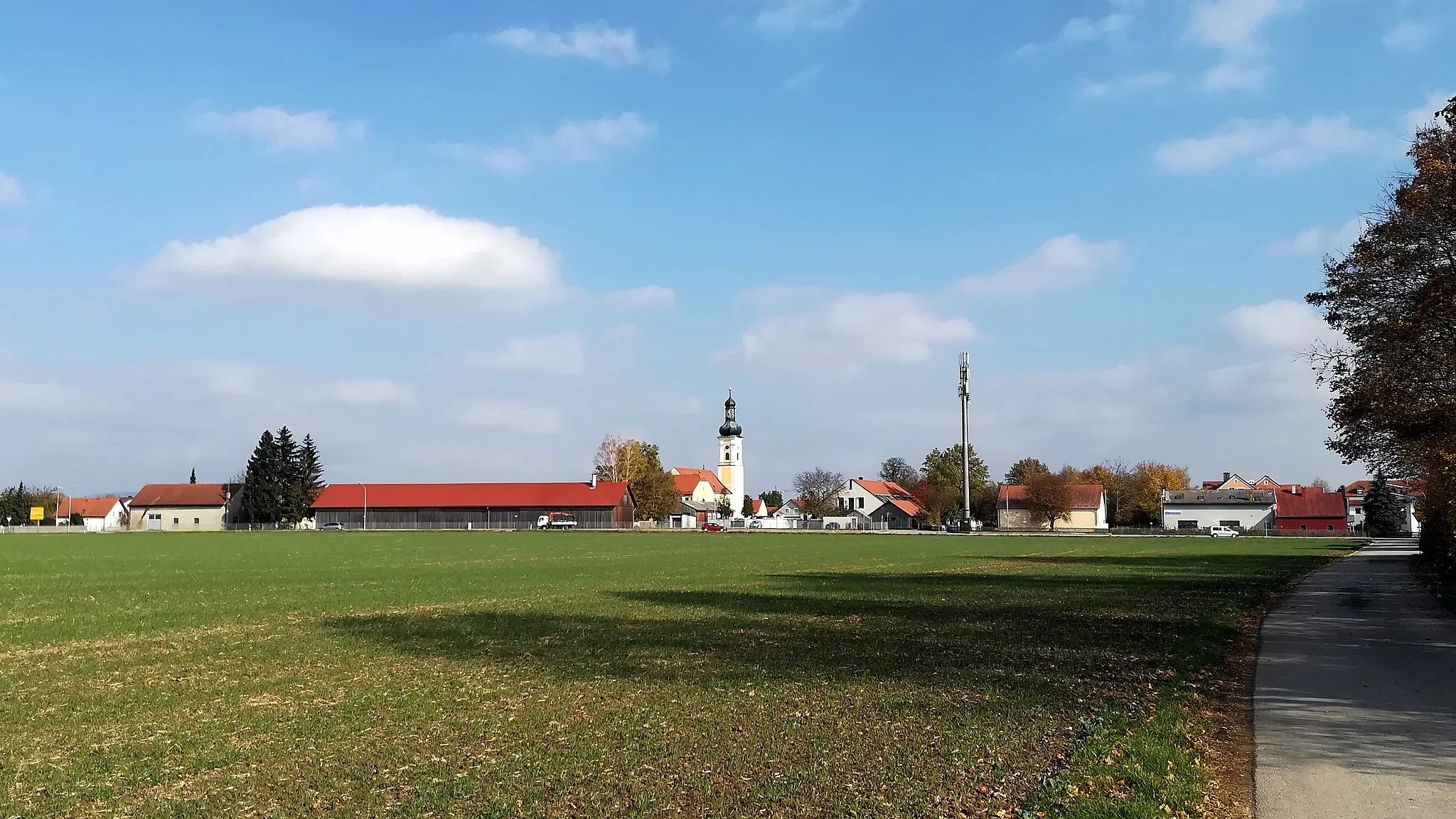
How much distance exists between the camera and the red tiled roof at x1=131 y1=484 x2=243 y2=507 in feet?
522

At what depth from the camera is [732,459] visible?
18600 cm

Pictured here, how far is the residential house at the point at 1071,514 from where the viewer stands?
144m

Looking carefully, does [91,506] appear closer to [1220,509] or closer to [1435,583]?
[1220,509]

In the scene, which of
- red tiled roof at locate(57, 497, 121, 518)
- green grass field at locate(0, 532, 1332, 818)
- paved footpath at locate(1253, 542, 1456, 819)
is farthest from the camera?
red tiled roof at locate(57, 497, 121, 518)

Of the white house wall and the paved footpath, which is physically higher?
the paved footpath

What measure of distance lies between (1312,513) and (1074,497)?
103 feet

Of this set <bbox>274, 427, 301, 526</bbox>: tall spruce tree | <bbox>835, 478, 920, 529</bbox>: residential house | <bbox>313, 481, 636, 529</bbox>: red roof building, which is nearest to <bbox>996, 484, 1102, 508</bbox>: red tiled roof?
<bbox>835, 478, 920, 529</bbox>: residential house

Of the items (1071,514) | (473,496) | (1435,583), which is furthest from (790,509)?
(1435,583)

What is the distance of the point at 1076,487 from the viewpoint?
146 meters

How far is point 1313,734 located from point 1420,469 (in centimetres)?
2644

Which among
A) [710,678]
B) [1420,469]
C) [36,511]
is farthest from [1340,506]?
[36,511]

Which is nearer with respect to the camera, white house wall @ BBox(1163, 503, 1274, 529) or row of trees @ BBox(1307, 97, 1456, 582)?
row of trees @ BBox(1307, 97, 1456, 582)

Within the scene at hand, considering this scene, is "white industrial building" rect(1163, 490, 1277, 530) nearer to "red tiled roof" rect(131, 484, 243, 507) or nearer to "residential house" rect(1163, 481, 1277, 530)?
"residential house" rect(1163, 481, 1277, 530)

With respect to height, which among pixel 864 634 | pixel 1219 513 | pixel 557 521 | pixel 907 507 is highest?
pixel 864 634
